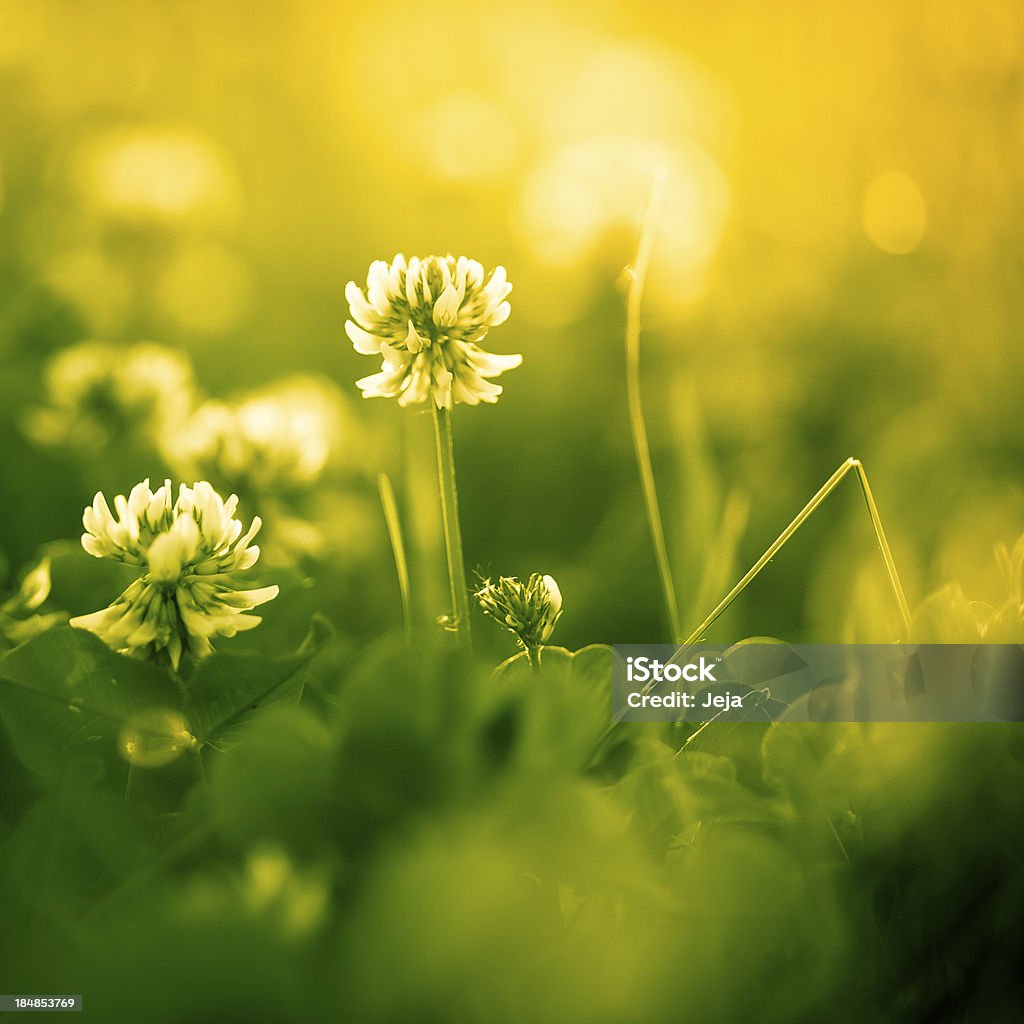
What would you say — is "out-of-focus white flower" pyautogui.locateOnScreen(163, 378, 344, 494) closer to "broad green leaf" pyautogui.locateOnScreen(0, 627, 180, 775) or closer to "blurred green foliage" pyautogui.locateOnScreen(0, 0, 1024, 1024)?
"blurred green foliage" pyautogui.locateOnScreen(0, 0, 1024, 1024)

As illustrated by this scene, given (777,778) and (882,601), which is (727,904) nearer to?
(777,778)

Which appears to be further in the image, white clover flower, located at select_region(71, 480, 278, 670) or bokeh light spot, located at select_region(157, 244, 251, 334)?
bokeh light spot, located at select_region(157, 244, 251, 334)

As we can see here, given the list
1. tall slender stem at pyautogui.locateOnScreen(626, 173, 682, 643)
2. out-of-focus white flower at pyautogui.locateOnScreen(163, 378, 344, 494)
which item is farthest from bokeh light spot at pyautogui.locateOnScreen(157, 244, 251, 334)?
tall slender stem at pyautogui.locateOnScreen(626, 173, 682, 643)

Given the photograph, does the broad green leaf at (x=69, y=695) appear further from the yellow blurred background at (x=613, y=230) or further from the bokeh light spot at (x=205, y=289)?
the bokeh light spot at (x=205, y=289)

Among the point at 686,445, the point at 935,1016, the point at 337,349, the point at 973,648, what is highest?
the point at 337,349

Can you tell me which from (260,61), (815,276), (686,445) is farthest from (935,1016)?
(260,61)

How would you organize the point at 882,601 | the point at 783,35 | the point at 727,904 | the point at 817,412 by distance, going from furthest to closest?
the point at 817,412, the point at 783,35, the point at 882,601, the point at 727,904

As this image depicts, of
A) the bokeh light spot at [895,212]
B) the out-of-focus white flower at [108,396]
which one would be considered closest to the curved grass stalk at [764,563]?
the bokeh light spot at [895,212]
